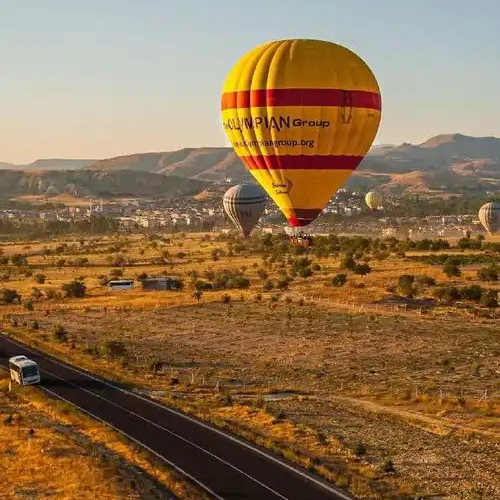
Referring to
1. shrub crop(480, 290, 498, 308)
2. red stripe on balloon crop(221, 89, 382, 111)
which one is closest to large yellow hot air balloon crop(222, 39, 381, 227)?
red stripe on balloon crop(221, 89, 382, 111)

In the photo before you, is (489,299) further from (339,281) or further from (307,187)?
(307,187)

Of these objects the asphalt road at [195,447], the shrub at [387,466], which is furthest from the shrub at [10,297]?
the shrub at [387,466]

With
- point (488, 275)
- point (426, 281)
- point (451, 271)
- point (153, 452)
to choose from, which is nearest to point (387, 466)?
point (153, 452)

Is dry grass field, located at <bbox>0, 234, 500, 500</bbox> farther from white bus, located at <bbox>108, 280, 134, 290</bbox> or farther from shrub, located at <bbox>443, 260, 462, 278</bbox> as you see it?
white bus, located at <bbox>108, 280, 134, 290</bbox>

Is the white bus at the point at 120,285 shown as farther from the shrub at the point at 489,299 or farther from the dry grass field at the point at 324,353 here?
the shrub at the point at 489,299

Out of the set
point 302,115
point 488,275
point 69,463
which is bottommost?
point 69,463
